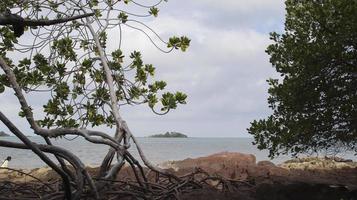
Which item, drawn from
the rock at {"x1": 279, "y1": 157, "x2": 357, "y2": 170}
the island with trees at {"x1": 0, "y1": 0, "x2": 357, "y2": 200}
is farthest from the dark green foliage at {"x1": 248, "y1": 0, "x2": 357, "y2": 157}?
the rock at {"x1": 279, "y1": 157, "x2": 357, "y2": 170}

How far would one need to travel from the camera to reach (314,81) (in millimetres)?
9555

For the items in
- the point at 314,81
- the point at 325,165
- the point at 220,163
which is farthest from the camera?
the point at 325,165

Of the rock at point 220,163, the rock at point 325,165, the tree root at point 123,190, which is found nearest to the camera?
the tree root at point 123,190

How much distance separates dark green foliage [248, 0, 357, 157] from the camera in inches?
356

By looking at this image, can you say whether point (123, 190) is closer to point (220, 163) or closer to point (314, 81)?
point (314, 81)

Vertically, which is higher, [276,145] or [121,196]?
[276,145]

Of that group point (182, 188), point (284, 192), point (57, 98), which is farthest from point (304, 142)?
point (57, 98)

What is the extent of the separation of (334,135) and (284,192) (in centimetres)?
352

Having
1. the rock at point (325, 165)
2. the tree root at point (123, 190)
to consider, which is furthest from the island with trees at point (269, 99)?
the rock at point (325, 165)

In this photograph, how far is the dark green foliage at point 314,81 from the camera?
356 inches

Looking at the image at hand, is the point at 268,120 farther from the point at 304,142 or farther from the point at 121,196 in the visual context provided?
the point at 121,196

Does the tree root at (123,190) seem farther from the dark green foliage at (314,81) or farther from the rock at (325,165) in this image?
the rock at (325,165)

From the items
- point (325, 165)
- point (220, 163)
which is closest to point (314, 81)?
point (220, 163)

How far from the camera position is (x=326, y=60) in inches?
361
